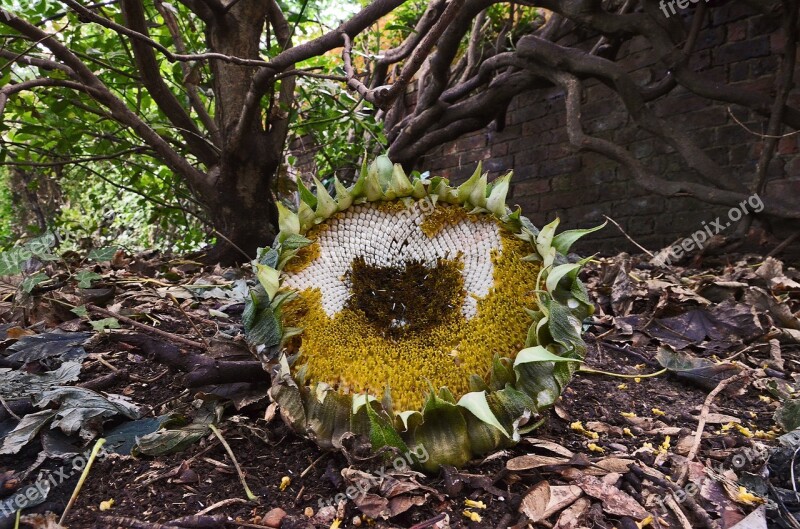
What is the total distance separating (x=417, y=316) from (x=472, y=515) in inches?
15.1

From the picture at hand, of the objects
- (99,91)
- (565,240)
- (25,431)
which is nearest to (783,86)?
(565,240)

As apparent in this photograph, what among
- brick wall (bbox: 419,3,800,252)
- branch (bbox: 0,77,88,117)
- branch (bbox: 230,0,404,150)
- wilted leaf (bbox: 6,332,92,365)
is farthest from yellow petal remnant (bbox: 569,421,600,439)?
brick wall (bbox: 419,3,800,252)

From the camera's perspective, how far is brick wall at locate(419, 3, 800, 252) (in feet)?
11.7

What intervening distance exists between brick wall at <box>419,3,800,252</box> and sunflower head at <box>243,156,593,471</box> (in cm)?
288

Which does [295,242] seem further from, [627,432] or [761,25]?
[761,25]

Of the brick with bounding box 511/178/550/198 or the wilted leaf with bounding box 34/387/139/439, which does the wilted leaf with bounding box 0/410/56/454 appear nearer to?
the wilted leaf with bounding box 34/387/139/439

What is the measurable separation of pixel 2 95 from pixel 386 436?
4.72ft

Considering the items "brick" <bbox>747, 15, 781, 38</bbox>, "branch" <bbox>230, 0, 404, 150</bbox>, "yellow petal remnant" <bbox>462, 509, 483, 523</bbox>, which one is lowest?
"yellow petal remnant" <bbox>462, 509, 483, 523</bbox>

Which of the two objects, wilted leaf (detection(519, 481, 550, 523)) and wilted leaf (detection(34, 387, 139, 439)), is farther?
wilted leaf (detection(34, 387, 139, 439))

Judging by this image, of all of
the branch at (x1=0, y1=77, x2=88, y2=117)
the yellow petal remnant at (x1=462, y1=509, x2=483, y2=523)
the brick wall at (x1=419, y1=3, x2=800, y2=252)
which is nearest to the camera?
the yellow petal remnant at (x1=462, y1=509, x2=483, y2=523)

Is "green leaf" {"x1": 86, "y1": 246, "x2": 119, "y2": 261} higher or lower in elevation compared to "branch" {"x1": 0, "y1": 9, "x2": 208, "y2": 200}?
lower

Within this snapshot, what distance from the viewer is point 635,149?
421 cm

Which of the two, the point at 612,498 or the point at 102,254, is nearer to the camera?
the point at 612,498

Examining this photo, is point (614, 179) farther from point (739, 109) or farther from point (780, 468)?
point (780, 468)
